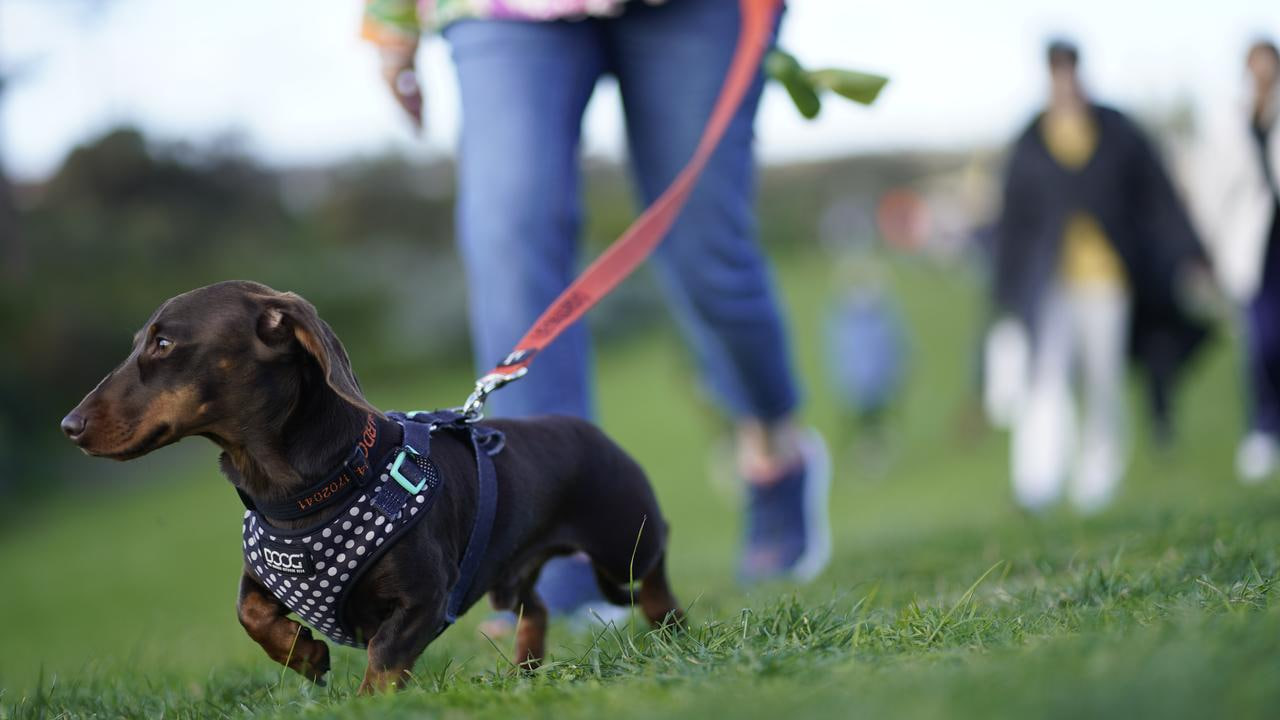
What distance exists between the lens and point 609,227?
853 inches

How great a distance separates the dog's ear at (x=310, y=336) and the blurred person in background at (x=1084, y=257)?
613 centimetres

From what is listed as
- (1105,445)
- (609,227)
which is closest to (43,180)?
(609,227)

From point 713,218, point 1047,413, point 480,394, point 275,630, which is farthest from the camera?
point 1047,413

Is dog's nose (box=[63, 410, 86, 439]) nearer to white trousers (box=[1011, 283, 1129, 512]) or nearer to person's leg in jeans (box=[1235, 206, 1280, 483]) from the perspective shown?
white trousers (box=[1011, 283, 1129, 512])

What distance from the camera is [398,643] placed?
92.8 inches

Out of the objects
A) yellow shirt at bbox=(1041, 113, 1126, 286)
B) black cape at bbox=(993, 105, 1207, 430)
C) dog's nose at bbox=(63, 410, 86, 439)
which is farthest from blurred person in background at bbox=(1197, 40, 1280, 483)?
dog's nose at bbox=(63, 410, 86, 439)

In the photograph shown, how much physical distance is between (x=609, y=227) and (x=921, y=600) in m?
18.8

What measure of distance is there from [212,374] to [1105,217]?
680cm

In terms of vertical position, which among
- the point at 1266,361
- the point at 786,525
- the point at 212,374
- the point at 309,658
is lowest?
the point at 1266,361

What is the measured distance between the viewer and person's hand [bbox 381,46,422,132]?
3703mm

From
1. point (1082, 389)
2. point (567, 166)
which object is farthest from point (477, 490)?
point (1082, 389)

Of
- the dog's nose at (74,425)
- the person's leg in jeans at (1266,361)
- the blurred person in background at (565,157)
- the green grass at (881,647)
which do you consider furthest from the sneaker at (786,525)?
the person's leg in jeans at (1266,361)

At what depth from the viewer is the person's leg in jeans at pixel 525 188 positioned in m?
3.40

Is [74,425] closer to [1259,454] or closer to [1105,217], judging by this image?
[1105,217]
